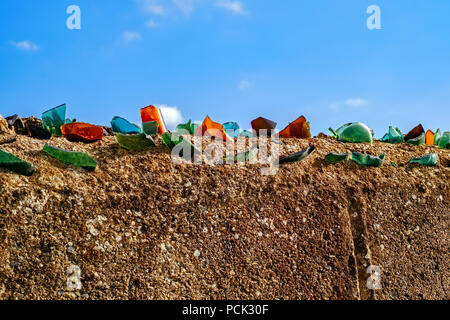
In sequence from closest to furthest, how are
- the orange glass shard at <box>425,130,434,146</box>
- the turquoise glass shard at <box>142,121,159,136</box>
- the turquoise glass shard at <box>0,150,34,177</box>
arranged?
the turquoise glass shard at <box>0,150,34,177</box> → the turquoise glass shard at <box>142,121,159,136</box> → the orange glass shard at <box>425,130,434,146</box>

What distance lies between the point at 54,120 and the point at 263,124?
0.75m

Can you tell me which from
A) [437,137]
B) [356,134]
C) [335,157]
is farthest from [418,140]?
[335,157]

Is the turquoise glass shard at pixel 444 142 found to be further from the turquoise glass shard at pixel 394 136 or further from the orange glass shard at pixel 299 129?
the orange glass shard at pixel 299 129

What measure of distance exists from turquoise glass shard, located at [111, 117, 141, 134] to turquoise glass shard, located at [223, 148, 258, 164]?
0.35 meters

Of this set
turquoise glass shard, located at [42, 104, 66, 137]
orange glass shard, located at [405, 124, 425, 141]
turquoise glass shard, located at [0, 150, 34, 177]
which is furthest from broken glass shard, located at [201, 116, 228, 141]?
orange glass shard, located at [405, 124, 425, 141]

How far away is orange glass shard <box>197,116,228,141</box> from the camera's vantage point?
1.50 meters

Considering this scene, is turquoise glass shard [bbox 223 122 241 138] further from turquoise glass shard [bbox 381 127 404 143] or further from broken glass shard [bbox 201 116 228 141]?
turquoise glass shard [bbox 381 127 404 143]

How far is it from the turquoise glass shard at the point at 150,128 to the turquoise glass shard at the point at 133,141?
99mm

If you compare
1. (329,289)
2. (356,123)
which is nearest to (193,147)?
(329,289)

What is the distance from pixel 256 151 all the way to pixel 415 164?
712 millimetres

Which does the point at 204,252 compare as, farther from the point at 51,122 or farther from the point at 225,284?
the point at 51,122

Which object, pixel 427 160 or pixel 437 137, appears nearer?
pixel 427 160

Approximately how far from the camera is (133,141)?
54.0 inches

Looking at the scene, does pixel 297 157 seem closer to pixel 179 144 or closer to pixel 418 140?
pixel 179 144
